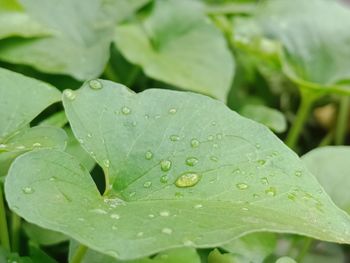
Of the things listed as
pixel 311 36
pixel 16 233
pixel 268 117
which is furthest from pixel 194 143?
pixel 311 36

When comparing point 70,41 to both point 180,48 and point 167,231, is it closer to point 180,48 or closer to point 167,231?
point 180,48

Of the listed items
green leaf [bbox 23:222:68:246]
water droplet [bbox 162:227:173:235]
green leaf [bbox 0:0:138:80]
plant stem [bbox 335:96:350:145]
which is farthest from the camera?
plant stem [bbox 335:96:350:145]

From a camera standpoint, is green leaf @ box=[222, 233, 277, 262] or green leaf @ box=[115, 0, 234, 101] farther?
green leaf @ box=[115, 0, 234, 101]

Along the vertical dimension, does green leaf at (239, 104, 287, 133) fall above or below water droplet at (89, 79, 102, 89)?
below

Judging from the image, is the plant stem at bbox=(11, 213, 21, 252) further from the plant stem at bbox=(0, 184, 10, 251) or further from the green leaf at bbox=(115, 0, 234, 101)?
the green leaf at bbox=(115, 0, 234, 101)

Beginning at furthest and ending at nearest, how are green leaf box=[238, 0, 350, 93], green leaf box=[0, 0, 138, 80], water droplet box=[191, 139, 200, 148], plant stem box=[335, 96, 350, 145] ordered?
plant stem box=[335, 96, 350, 145] → green leaf box=[238, 0, 350, 93] → green leaf box=[0, 0, 138, 80] → water droplet box=[191, 139, 200, 148]

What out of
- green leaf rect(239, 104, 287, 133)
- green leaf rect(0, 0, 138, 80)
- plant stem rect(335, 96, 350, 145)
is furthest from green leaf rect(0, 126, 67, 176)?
plant stem rect(335, 96, 350, 145)

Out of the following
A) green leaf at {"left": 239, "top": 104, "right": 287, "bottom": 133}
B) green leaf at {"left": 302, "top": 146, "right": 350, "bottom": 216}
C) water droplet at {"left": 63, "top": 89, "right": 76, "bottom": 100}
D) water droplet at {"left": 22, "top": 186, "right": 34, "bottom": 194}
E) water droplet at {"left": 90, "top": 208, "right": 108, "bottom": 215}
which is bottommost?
green leaf at {"left": 239, "top": 104, "right": 287, "bottom": 133}

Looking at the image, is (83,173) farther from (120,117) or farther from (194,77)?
(194,77)
